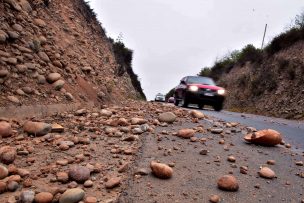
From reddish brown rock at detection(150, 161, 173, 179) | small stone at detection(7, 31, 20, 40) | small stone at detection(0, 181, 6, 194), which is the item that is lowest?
small stone at detection(0, 181, 6, 194)

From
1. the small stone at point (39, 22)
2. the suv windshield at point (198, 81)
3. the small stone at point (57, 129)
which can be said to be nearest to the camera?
the small stone at point (57, 129)

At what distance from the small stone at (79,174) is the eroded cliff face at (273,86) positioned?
1475 centimetres

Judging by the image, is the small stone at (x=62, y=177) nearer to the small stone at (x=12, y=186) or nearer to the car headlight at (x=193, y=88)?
the small stone at (x=12, y=186)

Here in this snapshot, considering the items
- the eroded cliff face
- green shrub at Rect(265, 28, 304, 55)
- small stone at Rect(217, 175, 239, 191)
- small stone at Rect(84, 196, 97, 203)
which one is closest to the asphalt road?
small stone at Rect(217, 175, 239, 191)

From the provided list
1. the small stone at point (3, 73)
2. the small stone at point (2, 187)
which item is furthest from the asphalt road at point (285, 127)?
the small stone at point (3, 73)

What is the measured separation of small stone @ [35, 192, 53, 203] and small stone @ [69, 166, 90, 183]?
1.20 ft

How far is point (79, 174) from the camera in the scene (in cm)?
350

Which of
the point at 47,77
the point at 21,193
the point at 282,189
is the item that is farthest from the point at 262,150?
the point at 47,77

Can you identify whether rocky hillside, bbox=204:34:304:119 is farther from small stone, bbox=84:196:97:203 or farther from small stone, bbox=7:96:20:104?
small stone, bbox=84:196:97:203

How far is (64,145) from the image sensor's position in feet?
14.3

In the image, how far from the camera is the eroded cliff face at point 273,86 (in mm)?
20034

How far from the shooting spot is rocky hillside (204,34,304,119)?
20.2 meters

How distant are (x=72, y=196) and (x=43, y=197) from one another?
24 cm

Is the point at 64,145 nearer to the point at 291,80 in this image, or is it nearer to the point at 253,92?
the point at 291,80
